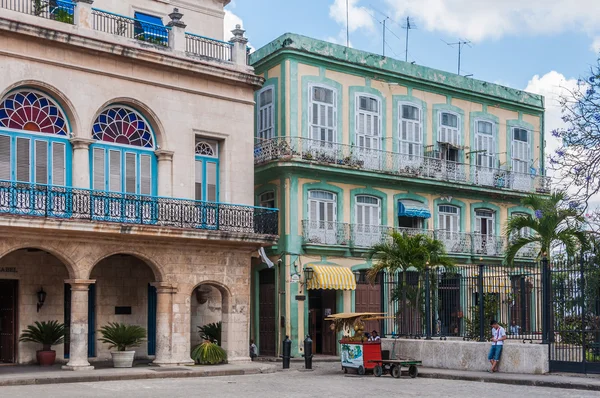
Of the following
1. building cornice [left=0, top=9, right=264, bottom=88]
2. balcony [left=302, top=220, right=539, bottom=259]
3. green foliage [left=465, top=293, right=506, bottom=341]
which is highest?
building cornice [left=0, top=9, right=264, bottom=88]

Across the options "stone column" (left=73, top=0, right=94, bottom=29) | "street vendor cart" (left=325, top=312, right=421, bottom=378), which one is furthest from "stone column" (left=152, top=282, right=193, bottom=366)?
"stone column" (left=73, top=0, right=94, bottom=29)

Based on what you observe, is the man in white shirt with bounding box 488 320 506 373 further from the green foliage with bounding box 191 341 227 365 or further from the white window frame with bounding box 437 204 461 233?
the white window frame with bounding box 437 204 461 233

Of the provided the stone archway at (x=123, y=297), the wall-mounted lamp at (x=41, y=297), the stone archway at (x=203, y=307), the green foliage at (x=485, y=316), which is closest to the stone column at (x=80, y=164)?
the stone archway at (x=123, y=297)

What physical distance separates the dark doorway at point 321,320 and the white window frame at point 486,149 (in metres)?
8.57

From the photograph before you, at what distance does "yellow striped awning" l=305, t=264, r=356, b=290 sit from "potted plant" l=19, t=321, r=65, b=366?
30.1 ft

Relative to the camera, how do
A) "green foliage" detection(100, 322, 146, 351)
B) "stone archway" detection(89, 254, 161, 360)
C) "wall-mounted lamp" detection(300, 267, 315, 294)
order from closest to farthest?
"green foliage" detection(100, 322, 146, 351) < "stone archway" detection(89, 254, 161, 360) < "wall-mounted lamp" detection(300, 267, 315, 294)

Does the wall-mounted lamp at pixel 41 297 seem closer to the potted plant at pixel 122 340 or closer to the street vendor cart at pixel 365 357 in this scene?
the potted plant at pixel 122 340

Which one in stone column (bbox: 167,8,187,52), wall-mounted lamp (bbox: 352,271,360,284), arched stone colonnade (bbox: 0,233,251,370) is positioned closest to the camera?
arched stone colonnade (bbox: 0,233,251,370)

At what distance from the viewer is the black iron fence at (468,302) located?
74.9 ft

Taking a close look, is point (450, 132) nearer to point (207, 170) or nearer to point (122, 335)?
point (207, 170)

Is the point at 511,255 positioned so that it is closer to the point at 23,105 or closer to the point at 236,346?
the point at 236,346

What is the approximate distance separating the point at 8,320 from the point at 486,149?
20.2m

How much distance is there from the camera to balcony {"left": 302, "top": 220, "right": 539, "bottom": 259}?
104 feet

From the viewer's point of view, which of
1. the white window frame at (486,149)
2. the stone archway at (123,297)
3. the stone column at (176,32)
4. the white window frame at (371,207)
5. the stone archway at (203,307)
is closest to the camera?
the stone column at (176,32)
